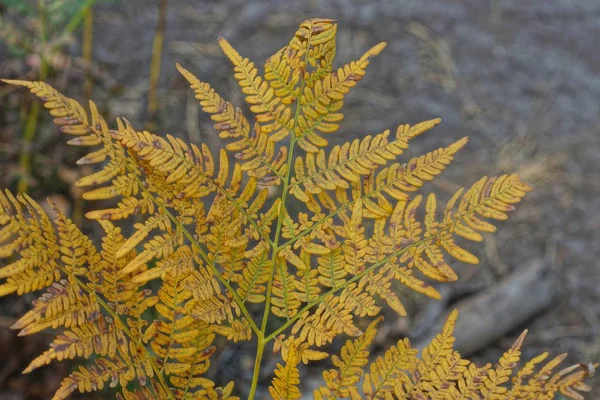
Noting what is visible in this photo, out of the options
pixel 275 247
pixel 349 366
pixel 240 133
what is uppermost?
pixel 240 133

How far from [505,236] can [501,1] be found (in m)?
1.74

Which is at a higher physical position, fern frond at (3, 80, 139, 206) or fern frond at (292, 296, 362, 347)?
fern frond at (3, 80, 139, 206)

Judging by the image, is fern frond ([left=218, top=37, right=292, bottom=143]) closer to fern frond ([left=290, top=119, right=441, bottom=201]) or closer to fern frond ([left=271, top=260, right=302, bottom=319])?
fern frond ([left=290, top=119, right=441, bottom=201])

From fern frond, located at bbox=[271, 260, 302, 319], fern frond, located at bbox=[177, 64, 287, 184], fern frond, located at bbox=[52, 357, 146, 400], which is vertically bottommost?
fern frond, located at bbox=[52, 357, 146, 400]

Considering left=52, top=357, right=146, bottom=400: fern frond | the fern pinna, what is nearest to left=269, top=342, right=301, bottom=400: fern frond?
the fern pinna

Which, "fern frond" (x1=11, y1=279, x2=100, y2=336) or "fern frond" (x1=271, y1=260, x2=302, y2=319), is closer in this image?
"fern frond" (x1=11, y1=279, x2=100, y2=336)

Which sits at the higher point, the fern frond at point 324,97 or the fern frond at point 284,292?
the fern frond at point 324,97

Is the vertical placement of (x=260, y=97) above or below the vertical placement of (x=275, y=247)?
above

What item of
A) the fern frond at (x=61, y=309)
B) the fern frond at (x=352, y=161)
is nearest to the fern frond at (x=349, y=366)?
the fern frond at (x=352, y=161)

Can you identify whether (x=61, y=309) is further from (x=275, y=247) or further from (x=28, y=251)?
(x=275, y=247)

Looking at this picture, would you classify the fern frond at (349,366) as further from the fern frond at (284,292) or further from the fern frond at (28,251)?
the fern frond at (28,251)

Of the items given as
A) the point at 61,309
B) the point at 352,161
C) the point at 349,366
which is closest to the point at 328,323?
the point at 349,366

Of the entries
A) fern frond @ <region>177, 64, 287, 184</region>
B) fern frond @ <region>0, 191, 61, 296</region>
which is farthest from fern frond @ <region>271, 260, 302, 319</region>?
fern frond @ <region>0, 191, 61, 296</region>

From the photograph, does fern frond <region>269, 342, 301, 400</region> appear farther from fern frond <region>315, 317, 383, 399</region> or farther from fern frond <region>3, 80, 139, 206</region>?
fern frond <region>3, 80, 139, 206</region>
